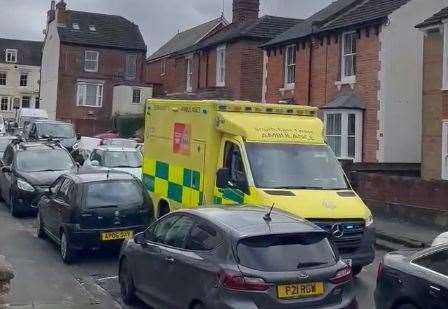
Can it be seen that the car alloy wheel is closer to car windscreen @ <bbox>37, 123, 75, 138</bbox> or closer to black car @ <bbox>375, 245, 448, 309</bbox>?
black car @ <bbox>375, 245, 448, 309</bbox>

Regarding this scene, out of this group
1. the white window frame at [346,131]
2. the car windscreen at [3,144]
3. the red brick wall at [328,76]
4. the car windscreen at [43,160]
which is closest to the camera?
the car windscreen at [43,160]

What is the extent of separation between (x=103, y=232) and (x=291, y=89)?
18.6 m

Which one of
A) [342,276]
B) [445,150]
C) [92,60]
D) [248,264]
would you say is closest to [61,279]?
[248,264]

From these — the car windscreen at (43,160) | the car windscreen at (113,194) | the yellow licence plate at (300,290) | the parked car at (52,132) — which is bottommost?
the yellow licence plate at (300,290)

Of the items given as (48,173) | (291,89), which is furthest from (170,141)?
(291,89)

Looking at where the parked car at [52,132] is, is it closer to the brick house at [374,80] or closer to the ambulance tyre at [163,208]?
the brick house at [374,80]

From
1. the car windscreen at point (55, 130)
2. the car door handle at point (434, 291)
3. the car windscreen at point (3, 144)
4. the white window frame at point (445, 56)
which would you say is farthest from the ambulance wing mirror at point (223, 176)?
the car windscreen at point (55, 130)

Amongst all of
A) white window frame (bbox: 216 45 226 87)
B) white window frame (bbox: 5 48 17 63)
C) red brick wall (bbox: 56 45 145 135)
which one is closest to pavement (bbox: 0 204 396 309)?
white window frame (bbox: 216 45 226 87)

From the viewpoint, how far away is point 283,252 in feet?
22.3

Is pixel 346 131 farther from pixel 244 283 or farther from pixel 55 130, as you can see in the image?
pixel 244 283

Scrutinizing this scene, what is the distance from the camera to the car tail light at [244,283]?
6.43m

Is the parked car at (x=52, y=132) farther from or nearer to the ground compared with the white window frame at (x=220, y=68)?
nearer to the ground

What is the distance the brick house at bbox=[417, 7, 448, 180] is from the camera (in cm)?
2045

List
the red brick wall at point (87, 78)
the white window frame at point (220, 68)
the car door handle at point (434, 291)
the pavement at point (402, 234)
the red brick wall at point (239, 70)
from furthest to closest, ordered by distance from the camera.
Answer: the red brick wall at point (87, 78) → the white window frame at point (220, 68) → the red brick wall at point (239, 70) → the pavement at point (402, 234) → the car door handle at point (434, 291)
